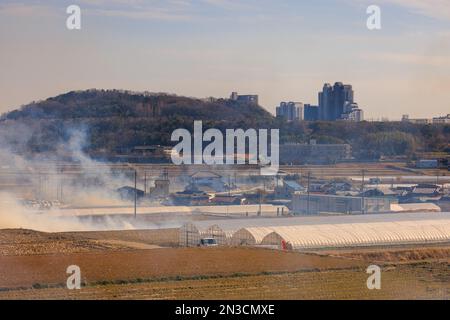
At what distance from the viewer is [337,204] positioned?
35.1 m

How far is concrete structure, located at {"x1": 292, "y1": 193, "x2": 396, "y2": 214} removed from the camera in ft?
114

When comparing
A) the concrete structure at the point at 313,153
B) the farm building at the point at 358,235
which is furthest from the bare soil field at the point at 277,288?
the concrete structure at the point at 313,153

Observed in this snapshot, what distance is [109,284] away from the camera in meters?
15.9

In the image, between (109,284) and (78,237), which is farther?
(78,237)

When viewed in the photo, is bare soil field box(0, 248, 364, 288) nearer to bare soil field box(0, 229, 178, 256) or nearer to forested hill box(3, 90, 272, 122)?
bare soil field box(0, 229, 178, 256)

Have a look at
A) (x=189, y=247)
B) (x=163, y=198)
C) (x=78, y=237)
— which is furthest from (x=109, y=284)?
(x=163, y=198)

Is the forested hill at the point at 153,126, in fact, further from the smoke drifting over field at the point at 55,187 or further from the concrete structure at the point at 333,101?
the concrete structure at the point at 333,101

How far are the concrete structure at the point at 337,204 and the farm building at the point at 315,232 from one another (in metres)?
8.30

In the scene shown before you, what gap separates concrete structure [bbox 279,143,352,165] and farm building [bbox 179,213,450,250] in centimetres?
2681

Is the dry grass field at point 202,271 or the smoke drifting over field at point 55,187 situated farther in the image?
the smoke drifting over field at point 55,187

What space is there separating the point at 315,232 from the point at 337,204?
39.3 ft

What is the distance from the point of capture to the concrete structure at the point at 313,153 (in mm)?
53281

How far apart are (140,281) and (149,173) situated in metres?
30.0
